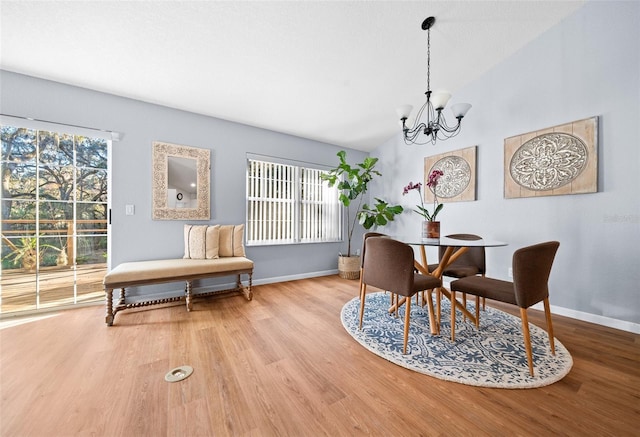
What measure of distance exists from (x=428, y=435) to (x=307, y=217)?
355cm

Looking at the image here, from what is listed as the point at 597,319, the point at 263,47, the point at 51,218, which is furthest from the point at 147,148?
the point at 597,319

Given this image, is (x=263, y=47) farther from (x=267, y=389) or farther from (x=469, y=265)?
(x=469, y=265)

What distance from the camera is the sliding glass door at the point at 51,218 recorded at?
246cm

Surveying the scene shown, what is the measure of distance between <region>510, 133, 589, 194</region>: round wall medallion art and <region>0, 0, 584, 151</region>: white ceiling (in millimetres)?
1326

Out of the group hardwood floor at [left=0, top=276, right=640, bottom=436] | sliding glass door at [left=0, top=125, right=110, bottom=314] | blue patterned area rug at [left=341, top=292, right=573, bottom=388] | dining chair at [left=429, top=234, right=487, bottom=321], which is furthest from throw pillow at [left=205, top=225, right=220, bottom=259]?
dining chair at [left=429, top=234, right=487, bottom=321]

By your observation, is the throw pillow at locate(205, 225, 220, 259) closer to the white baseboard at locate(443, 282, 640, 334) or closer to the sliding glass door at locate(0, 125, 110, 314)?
the sliding glass door at locate(0, 125, 110, 314)

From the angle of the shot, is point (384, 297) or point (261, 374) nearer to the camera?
point (261, 374)

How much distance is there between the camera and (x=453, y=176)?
364cm

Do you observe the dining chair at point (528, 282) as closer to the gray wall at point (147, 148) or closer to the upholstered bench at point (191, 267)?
the upholstered bench at point (191, 267)

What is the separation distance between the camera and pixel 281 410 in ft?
4.25

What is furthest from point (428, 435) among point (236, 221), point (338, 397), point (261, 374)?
point (236, 221)

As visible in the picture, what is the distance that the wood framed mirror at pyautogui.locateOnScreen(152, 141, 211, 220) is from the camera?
9.92 ft

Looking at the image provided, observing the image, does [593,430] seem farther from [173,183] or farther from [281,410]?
[173,183]

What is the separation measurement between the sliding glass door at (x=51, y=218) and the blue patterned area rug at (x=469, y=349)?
126 inches
